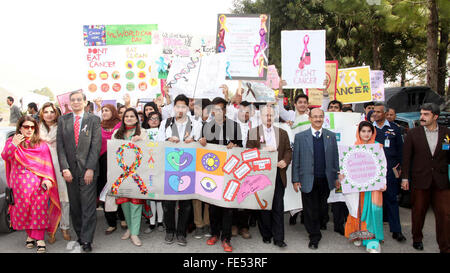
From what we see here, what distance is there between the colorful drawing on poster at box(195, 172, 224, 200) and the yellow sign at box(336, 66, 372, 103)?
3.98 m

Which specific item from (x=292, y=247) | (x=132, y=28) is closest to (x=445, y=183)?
(x=292, y=247)

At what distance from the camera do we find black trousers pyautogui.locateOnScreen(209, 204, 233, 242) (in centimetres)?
477

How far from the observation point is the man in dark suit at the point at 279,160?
483 centimetres

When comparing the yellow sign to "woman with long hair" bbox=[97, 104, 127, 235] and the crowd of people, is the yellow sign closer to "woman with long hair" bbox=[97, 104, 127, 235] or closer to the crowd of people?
the crowd of people

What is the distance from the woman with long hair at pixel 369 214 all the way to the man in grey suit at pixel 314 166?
244mm

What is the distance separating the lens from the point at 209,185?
487 cm

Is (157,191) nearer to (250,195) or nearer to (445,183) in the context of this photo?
(250,195)

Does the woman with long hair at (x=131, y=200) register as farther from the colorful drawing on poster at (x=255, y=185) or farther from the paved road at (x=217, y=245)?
the colorful drawing on poster at (x=255, y=185)

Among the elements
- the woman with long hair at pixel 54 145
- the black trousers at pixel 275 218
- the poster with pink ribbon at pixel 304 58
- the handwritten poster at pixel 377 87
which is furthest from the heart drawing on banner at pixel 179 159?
the handwritten poster at pixel 377 87

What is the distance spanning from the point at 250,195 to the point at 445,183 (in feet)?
8.27

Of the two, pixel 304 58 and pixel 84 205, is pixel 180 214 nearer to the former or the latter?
pixel 84 205

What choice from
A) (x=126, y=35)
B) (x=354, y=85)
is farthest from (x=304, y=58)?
(x=126, y=35)

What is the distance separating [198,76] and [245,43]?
0.97m
